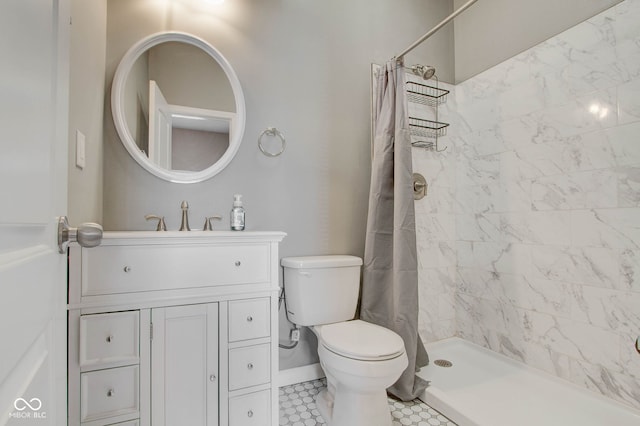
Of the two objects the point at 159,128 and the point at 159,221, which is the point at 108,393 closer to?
the point at 159,221

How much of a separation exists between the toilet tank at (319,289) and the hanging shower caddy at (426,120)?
1163 millimetres

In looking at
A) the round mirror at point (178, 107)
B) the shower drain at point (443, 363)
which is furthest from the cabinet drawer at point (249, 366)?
the shower drain at point (443, 363)

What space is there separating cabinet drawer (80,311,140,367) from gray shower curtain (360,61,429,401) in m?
1.24

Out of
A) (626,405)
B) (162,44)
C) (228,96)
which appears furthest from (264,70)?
(626,405)

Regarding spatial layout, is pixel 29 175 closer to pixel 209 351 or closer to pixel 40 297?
pixel 40 297

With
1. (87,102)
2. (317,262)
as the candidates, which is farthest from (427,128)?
(87,102)

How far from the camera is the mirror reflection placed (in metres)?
1.56

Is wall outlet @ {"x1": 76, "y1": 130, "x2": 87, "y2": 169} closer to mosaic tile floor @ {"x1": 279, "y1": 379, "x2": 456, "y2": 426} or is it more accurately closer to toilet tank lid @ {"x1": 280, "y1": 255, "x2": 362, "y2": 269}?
toilet tank lid @ {"x1": 280, "y1": 255, "x2": 362, "y2": 269}

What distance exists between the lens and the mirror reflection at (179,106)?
1.56 m

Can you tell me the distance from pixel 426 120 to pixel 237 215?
160 cm

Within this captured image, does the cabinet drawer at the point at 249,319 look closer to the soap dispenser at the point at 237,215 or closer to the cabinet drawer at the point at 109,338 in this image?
the cabinet drawer at the point at 109,338

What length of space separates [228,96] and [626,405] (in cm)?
258

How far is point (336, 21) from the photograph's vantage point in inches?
80.7

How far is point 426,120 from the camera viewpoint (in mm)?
2324
